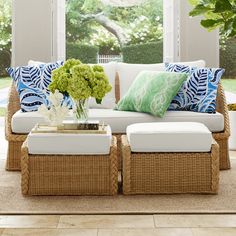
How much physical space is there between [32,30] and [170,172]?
3.24 metres

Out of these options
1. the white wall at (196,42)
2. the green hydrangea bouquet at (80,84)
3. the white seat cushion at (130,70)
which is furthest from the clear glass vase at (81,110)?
the white wall at (196,42)

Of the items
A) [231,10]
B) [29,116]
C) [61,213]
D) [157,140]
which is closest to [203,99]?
[157,140]

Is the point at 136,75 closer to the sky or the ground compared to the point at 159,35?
closer to the ground

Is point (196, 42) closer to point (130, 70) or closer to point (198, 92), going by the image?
point (130, 70)

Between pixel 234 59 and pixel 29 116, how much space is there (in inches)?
123

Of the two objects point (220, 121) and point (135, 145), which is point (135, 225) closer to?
point (135, 145)

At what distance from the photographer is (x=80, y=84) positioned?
3.93 metres

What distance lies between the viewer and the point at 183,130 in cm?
390

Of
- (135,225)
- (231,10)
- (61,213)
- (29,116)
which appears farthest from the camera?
(29,116)

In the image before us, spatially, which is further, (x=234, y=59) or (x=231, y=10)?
(x=234, y=59)

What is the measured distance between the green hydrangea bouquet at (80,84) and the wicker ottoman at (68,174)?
388 millimetres

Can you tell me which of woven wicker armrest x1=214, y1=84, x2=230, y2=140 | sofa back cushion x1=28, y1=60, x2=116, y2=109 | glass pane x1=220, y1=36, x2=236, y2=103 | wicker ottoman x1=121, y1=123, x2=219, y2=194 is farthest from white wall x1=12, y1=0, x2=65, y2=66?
wicker ottoman x1=121, y1=123, x2=219, y2=194

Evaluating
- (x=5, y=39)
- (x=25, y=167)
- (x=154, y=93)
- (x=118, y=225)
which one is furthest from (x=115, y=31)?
(x=118, y=225)

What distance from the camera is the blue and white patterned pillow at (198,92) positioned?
15.9ft
